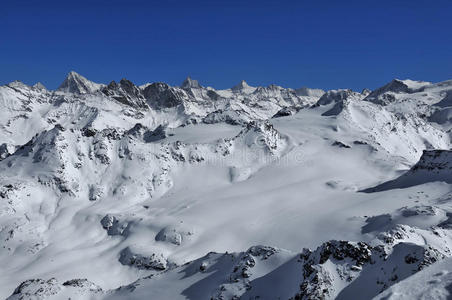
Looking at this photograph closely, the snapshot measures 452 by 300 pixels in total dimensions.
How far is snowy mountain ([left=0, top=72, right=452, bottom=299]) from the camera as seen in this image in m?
28.6

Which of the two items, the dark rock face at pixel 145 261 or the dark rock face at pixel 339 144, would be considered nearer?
the dark rock face at pixel 145 261

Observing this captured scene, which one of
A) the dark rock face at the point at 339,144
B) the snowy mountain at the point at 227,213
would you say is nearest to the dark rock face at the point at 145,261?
the snowy mountain at the point at 227,213

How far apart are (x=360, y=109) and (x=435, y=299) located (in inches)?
5301

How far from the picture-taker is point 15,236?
72.5m

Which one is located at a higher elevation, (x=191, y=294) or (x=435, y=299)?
(x=435, y=299)

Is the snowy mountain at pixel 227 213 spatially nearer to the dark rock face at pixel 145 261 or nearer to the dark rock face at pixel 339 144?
the dark rock face at pixel 145 261

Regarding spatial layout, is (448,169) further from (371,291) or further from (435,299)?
(435,299)

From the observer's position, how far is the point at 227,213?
74000 mm

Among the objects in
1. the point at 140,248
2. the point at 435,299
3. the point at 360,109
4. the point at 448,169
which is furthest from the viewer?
the point at 360,109

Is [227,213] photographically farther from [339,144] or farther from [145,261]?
[339,144]

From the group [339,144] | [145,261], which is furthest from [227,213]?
[339,144]

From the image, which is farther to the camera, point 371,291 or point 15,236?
point 15,236

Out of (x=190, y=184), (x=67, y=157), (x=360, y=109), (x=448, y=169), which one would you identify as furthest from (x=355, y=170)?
(x=67, y=157)

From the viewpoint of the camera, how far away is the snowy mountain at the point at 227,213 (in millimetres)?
28578
